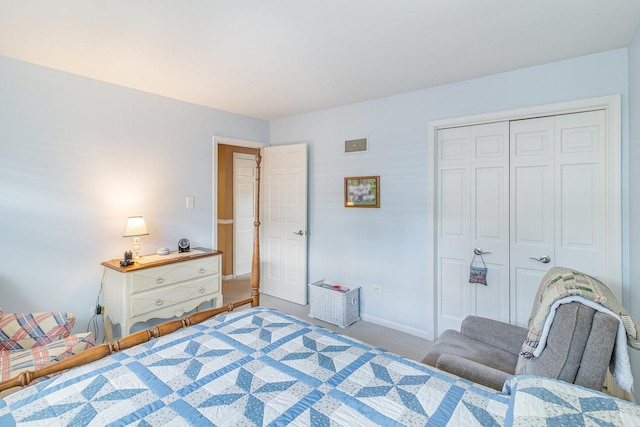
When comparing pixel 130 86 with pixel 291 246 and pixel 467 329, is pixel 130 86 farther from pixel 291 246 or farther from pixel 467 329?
pixel 467 329

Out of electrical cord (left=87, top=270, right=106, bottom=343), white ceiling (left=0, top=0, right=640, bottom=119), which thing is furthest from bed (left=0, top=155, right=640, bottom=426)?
white ceiling (left=0, top=0, right=640, bottom=119)

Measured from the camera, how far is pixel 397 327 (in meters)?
3.26

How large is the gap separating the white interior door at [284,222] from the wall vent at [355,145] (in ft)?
1.82

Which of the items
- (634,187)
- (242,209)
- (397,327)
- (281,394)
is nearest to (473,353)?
(281,394)

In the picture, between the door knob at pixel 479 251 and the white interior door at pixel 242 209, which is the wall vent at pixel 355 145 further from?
the white interior door at pixel 242 209

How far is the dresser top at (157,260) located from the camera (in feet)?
8.55

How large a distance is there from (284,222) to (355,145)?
1369 mm

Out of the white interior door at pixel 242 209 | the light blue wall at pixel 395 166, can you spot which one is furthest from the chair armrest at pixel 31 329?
the white interior door at pixel 242 209

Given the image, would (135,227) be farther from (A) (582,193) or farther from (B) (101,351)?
(A) (582,193)

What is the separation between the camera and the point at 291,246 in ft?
13.2

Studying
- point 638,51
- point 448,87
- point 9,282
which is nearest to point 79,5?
point 9,282

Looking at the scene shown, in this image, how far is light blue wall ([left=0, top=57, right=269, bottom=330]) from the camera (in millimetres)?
2361

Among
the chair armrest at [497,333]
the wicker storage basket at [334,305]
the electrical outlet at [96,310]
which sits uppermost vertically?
the chair armrest at [497,333]

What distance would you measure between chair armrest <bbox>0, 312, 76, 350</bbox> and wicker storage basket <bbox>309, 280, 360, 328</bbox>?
2.20m
